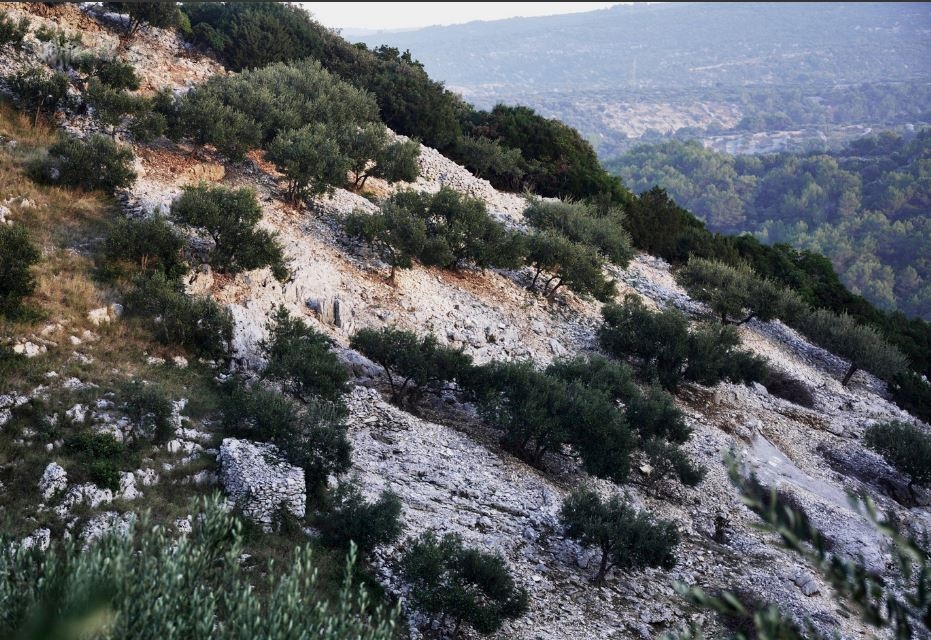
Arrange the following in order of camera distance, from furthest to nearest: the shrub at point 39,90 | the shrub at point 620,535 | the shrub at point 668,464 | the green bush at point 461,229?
the green bush at point 461,229, the shrub at point 39,90, the shrub at point 668,464, the shrub at point 620,535

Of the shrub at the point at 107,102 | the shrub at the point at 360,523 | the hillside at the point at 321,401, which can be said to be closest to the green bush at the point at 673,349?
the hillside at the point at 321,401

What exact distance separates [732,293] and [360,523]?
1100 inches

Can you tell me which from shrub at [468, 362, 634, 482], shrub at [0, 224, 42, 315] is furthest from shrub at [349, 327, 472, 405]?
shrub at [0, 224, 42, 315]

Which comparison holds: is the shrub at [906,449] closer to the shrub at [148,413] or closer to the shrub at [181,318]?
the shrub at [181,318]

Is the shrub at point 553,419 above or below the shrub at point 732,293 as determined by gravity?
above

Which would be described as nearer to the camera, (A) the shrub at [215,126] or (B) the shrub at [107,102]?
(B) the shrub at [107,102]

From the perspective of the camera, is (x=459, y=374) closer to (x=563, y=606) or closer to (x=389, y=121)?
(x=563, y=606)

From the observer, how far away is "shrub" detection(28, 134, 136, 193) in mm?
23172

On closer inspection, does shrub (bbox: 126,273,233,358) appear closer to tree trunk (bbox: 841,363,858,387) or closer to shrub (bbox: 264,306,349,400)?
shrub (bbox: 264,306,349,400)

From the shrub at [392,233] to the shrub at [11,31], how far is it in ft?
48.5

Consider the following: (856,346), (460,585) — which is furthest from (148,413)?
(856,346)

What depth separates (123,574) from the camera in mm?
8008

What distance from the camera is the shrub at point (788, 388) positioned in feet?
110

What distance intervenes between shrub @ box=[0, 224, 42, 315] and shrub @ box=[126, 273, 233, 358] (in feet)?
8.43
